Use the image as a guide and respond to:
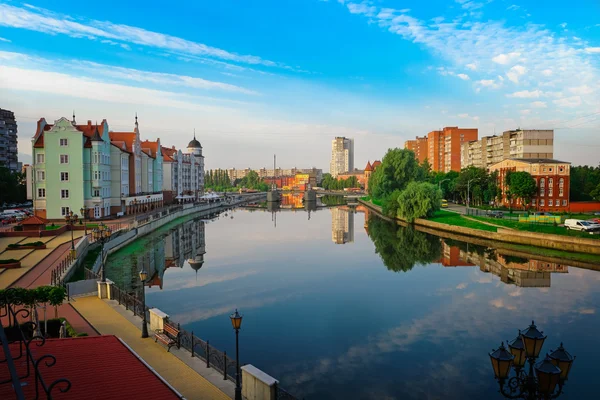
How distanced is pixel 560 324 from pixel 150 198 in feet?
199

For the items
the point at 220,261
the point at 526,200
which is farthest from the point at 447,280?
the point at 526,200

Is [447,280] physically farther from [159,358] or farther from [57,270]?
[57,270]

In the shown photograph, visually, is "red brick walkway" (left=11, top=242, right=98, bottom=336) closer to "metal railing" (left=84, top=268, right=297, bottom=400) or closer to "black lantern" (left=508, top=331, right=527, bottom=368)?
"metal railing" (left=84, top=268, right=297, bottom=400)

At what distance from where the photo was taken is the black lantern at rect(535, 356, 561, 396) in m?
5.54

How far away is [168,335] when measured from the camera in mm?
14398

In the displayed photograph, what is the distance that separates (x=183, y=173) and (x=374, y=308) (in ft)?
262

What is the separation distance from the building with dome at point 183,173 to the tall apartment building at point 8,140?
38.3 m

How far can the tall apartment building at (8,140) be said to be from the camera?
98.0 meters

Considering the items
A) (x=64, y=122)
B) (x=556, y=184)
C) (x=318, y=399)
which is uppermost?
(x=64, y=122)

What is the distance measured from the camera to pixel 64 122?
47.7 m

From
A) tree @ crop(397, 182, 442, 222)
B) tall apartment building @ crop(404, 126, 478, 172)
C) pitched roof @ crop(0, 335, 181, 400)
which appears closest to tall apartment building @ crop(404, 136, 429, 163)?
tall apartment building @ crop(404, 126, 478, 172)

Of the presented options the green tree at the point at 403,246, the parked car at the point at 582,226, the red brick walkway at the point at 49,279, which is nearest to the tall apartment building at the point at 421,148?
the green tree at the point at 403,246

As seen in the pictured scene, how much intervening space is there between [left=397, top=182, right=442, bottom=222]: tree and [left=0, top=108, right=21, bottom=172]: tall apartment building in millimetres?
87225

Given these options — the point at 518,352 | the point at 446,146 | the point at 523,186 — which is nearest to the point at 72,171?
the point at 518,352
